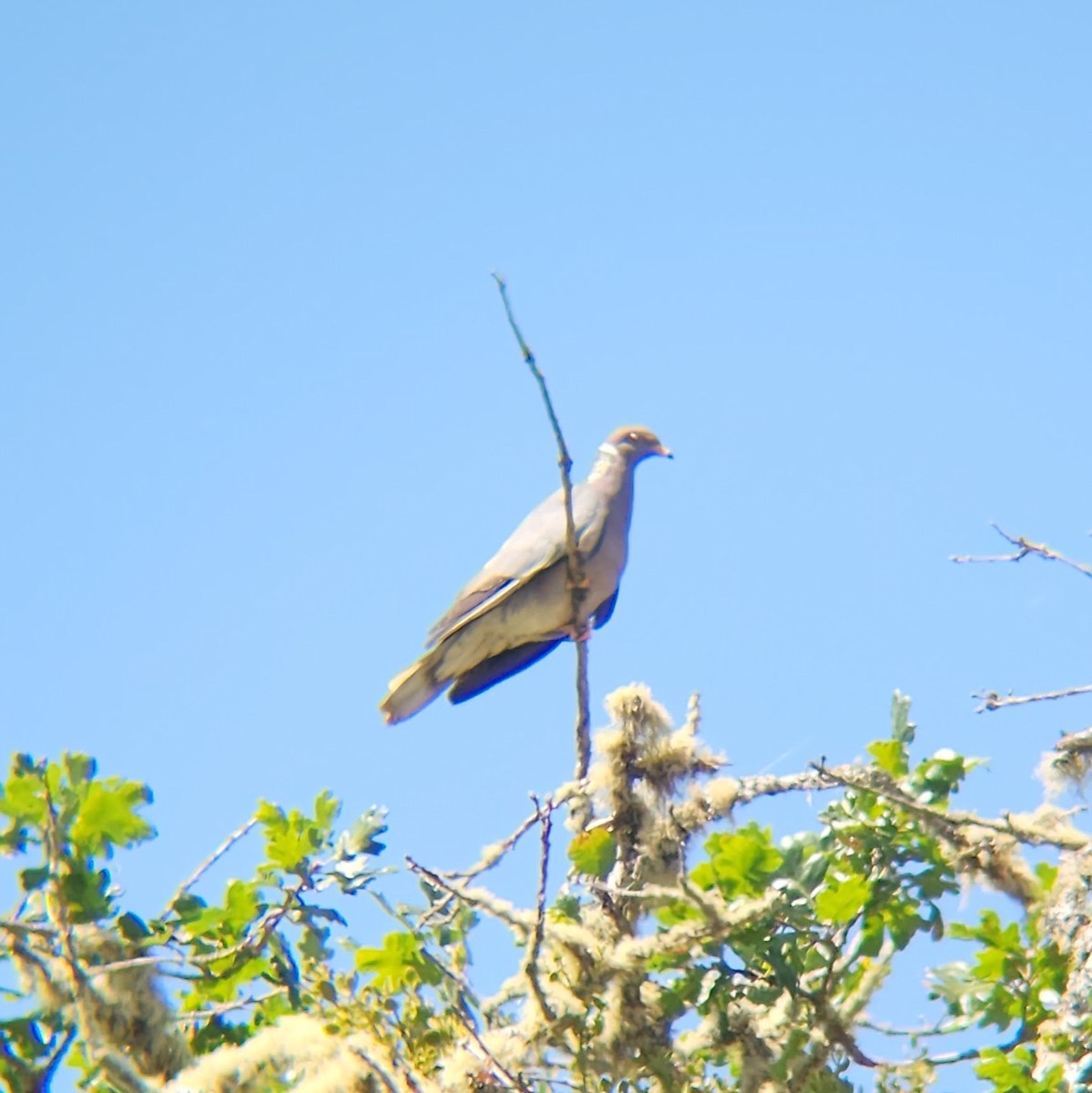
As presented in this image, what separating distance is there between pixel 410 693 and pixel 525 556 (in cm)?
72

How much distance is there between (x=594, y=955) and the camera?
3.30 metres

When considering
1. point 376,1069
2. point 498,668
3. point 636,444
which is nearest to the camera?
point 376,1069

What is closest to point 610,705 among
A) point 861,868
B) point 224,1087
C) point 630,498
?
point 861,868

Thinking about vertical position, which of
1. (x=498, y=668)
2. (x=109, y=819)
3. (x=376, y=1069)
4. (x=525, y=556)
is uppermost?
(x=525, y=556)

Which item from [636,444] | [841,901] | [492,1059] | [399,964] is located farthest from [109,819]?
[636,444]

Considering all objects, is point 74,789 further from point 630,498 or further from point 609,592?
point 630,498

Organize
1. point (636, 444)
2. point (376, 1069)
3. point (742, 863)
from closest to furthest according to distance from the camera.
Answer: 1. point (376, 1069)
2. point (742, 863)
3. point (636, 444)

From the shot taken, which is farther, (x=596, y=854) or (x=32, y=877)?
(x=596, y=854)

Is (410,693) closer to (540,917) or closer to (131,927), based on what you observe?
(131,927)

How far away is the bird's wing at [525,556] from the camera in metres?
6.39

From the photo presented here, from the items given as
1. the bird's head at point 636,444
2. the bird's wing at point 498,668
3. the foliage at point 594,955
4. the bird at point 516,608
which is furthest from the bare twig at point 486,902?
the bird's head at point 636,444

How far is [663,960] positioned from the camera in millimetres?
3225

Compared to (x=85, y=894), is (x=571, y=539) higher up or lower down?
higher up

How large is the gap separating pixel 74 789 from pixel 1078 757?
2149 mm
